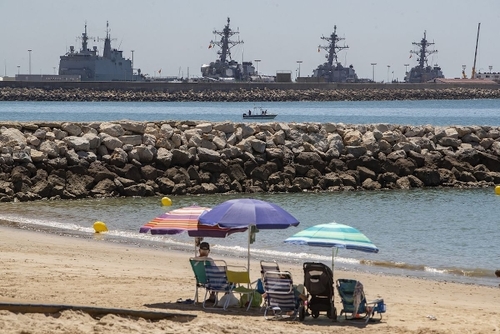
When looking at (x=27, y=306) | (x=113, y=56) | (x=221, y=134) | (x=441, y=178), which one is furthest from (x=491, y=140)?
(x=113, y=56)

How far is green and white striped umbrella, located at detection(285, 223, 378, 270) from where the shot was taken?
33.2 ft

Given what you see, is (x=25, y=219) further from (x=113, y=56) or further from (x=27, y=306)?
(x=113, y=56)

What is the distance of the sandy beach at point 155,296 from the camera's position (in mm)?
8789

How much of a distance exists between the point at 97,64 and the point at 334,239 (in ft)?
441

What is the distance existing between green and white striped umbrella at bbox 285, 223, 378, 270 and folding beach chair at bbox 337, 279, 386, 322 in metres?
0.37

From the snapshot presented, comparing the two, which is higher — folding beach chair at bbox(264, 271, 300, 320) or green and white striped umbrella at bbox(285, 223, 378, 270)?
green and white striped umbrella at bbox(285, 223, 378, 270)

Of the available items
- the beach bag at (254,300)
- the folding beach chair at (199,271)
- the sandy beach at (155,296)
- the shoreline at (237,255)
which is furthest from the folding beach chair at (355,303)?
the shoreline at (237,255)

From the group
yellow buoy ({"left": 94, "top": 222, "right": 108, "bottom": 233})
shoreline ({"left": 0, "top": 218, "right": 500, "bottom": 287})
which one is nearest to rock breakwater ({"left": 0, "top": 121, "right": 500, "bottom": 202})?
shoreline ({"left": 0, "top": 218, "right": 500, "bottom": 287})

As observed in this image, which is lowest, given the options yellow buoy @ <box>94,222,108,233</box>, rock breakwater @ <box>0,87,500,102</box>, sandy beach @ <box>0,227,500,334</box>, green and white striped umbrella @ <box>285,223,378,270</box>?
rock breakwater @ <box>0,87,500,102</box>

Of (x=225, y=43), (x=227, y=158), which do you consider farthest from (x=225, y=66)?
(x=227, y=158)

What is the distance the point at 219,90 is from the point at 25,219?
109 metres

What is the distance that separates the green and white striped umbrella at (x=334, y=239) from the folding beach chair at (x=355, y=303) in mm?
374

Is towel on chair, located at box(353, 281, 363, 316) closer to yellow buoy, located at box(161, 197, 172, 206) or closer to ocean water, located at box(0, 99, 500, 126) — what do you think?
yellow buoy, located at box(161, 197, 172, 206)

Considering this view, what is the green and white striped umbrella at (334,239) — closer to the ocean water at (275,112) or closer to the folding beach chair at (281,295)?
the folding beach chair at (281,295)
